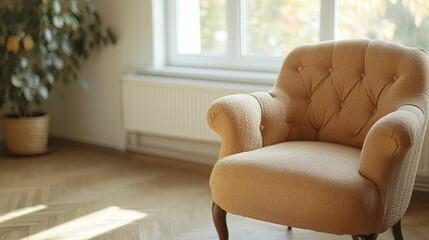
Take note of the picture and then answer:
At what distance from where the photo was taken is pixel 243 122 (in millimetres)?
2494

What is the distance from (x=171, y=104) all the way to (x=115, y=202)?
0.87 metres

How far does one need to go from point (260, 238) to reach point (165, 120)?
1.43 meters

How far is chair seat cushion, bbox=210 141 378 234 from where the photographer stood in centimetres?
209

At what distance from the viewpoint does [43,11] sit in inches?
154

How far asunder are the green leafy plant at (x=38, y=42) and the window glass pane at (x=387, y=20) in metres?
1.63

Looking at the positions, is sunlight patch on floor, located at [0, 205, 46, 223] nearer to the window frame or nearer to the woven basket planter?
the woven basket planter

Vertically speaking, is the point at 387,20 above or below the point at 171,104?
above

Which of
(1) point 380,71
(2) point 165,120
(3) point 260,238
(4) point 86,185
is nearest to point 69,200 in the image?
(4) point 86,185

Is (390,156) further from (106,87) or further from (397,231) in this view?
(106,87)

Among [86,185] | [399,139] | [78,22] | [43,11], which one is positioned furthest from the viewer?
[78,22]

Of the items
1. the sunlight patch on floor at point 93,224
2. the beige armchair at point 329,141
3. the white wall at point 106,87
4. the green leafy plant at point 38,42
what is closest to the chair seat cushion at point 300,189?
the beige armchair at point 329,141

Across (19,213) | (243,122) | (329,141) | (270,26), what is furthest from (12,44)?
(329,141)

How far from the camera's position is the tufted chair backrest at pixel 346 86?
8.31ft

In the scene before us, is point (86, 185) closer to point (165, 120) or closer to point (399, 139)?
point (165, 120)
